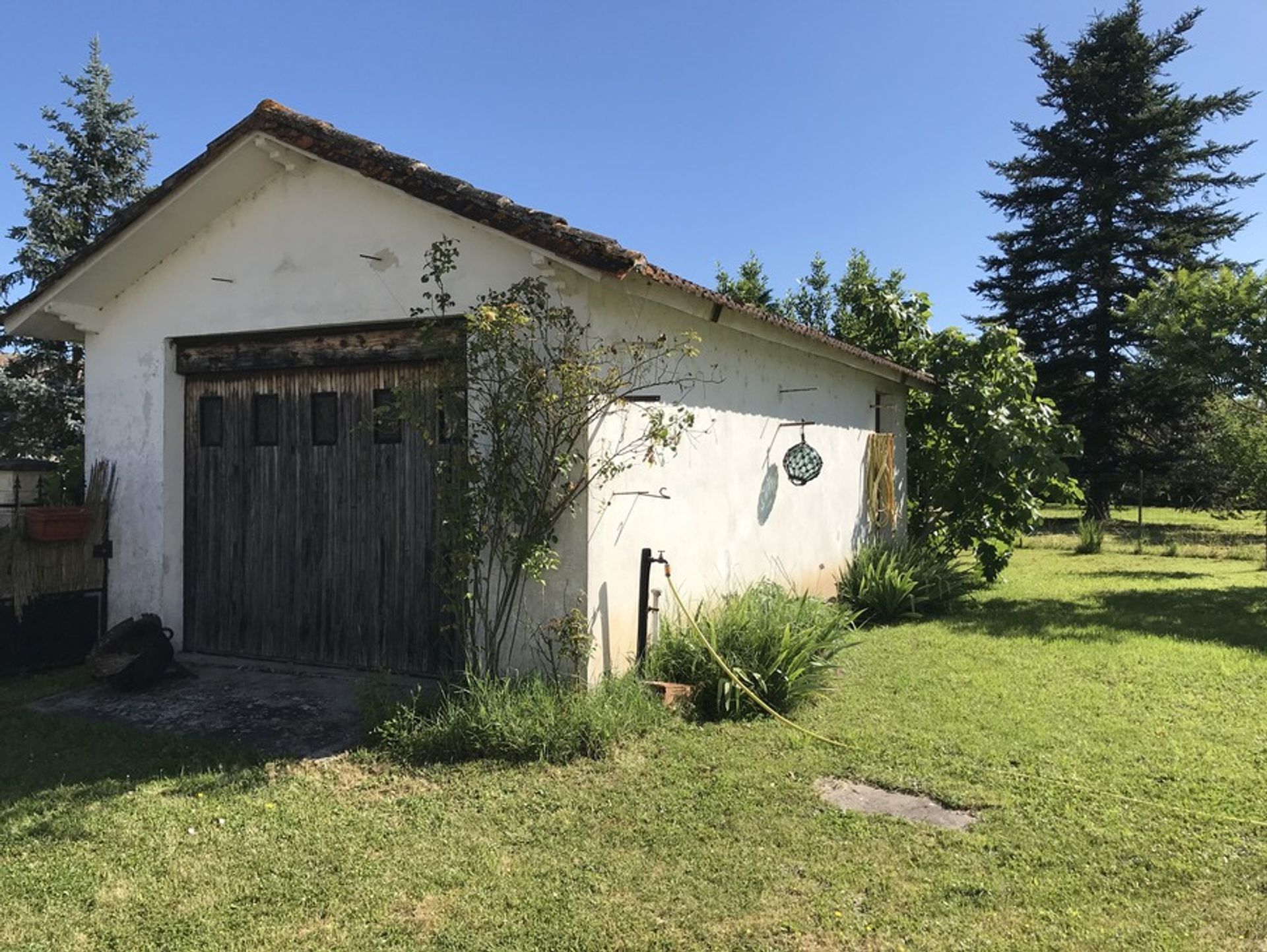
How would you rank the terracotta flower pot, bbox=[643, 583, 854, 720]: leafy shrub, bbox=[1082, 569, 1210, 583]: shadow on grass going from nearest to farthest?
1. bbox=[643, 583, 854, 720]: leafy shrub
2. the terracotta flower pot
3. bbox=[1082, 569, 1210, 583]: shadow on grass

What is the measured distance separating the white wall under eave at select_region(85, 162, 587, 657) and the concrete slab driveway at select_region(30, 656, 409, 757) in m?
0.78

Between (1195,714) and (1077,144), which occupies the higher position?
(1077,144)

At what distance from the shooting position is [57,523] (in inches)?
277

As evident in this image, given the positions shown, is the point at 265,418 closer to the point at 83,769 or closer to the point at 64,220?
the point at 83,769

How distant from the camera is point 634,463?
6332mm

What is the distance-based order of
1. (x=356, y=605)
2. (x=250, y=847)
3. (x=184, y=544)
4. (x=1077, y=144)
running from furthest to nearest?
1. (x=1077, y=144)
2. (x=184, y=544)
3. (x=356, y=605)
4. (x=250, y=847)

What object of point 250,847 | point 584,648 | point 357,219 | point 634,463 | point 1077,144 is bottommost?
point 250,847

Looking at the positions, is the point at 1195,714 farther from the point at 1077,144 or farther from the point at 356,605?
the point at 1077,144

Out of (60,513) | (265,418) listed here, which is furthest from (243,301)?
(60,513)

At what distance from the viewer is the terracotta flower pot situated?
6902 mm

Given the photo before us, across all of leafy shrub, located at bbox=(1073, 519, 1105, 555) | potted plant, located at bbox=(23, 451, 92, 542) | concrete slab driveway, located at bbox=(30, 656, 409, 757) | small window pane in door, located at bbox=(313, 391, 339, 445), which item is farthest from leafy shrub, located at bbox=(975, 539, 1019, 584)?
potted plant, located at bbox=(23, 451, 92, 542)

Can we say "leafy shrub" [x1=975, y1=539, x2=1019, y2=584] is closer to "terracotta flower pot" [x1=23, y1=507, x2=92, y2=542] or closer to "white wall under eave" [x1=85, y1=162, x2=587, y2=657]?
"white wall under eave" [x1=85, y1=162, x2=587, y2=657]

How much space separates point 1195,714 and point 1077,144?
24.7 m

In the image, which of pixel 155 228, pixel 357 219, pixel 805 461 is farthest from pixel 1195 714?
pixel 155 228
